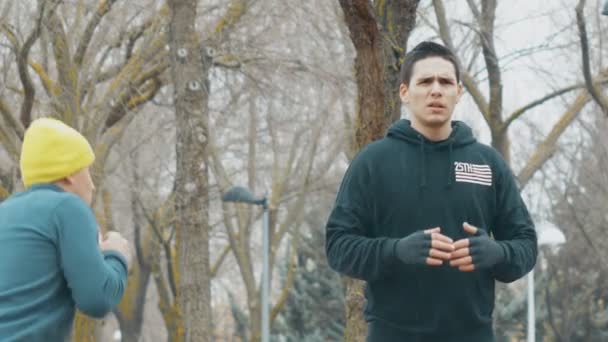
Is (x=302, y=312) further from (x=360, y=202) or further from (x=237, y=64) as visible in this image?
(x=360, y=202)

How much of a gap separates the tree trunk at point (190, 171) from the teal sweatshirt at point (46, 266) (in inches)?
408

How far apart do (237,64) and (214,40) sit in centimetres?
116

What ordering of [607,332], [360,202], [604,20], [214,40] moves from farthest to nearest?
[607,332]
[604,20]
[214,40]
[360,202]

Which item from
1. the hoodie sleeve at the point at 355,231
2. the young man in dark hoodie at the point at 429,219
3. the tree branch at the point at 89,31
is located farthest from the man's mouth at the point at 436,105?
Answer: the tree branch at the point at 89,31

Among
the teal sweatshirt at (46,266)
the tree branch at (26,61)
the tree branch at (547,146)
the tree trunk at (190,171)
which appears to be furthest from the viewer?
the tree branch at (547,146)

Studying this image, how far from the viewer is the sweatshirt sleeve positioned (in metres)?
4.06

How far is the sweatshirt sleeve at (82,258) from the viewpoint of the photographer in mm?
4059

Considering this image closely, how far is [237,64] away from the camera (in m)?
17.5

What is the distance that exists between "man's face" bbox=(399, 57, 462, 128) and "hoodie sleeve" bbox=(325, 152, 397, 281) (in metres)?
0.28

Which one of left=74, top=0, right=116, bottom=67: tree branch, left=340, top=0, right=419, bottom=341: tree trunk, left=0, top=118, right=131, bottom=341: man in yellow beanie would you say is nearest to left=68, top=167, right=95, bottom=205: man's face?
left=0, top=118, right=131, bottom=341: man in yellow beanie

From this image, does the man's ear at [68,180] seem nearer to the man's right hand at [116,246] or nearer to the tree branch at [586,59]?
the man's right hand at [116,246]

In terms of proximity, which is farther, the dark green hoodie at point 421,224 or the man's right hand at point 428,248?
the dark green hoodie at point 421,224

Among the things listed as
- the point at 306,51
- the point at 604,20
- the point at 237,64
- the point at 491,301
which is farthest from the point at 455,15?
the point at 491,301

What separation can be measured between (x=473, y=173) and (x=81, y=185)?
1.39 meters
